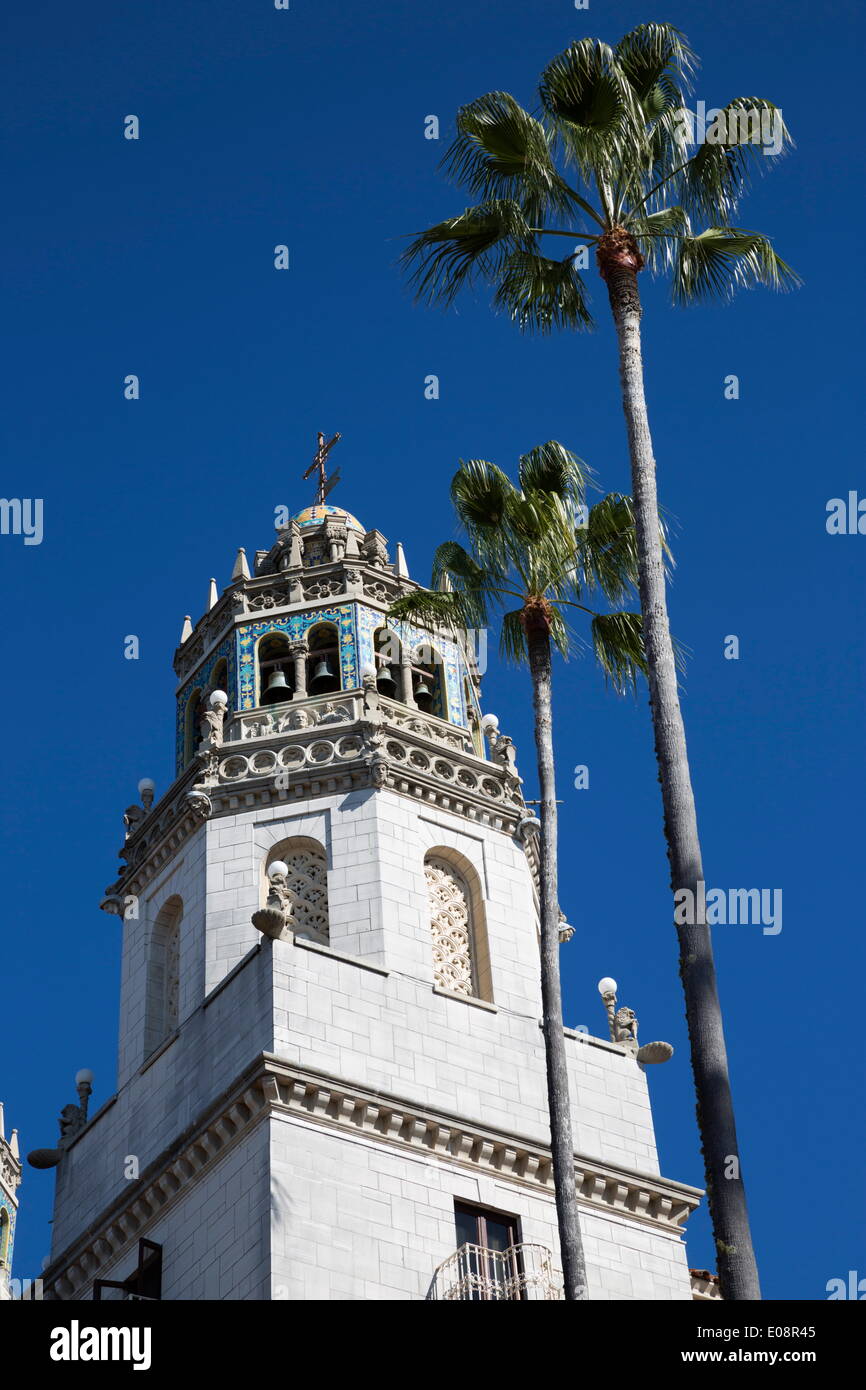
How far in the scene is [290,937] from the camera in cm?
3422

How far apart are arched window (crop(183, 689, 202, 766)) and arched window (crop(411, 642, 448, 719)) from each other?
400 cm

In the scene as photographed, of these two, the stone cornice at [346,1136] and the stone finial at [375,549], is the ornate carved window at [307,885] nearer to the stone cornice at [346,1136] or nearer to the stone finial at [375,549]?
the stone cornice at [346,1136]

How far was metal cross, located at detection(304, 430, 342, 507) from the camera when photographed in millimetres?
46281

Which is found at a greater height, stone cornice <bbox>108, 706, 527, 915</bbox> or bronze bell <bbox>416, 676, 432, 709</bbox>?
bronze bell <bbox>416, 676, 432, 709</bbox>

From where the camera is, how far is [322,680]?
4088 cm

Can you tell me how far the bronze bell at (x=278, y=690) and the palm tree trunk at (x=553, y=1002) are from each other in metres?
9.02

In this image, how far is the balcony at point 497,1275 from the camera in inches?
1264

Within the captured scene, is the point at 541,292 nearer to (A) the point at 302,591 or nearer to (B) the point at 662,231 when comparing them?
(B) the point at 662,231

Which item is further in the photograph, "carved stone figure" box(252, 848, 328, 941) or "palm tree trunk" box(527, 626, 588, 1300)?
"carved stone figure" box(252, 848, 328, 941)

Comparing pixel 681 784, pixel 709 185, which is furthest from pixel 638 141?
pixel 681 784

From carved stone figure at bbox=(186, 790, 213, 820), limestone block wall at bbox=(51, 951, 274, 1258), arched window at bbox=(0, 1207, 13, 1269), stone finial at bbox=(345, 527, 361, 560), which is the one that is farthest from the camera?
arched window at bbox=(0, 1207, 13, 1269)

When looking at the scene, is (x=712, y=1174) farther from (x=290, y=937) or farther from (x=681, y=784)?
(x=290, y=937)

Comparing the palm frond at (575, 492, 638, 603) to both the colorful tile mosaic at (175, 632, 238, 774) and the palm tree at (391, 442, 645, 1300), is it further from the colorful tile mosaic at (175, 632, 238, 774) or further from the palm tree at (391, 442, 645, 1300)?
the colorful tile mosaic at (175, 632, 238, 774)

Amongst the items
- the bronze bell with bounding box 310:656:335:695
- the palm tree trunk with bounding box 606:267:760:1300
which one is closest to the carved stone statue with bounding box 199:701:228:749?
the bronze bell with bounding box 310:656:335:695
